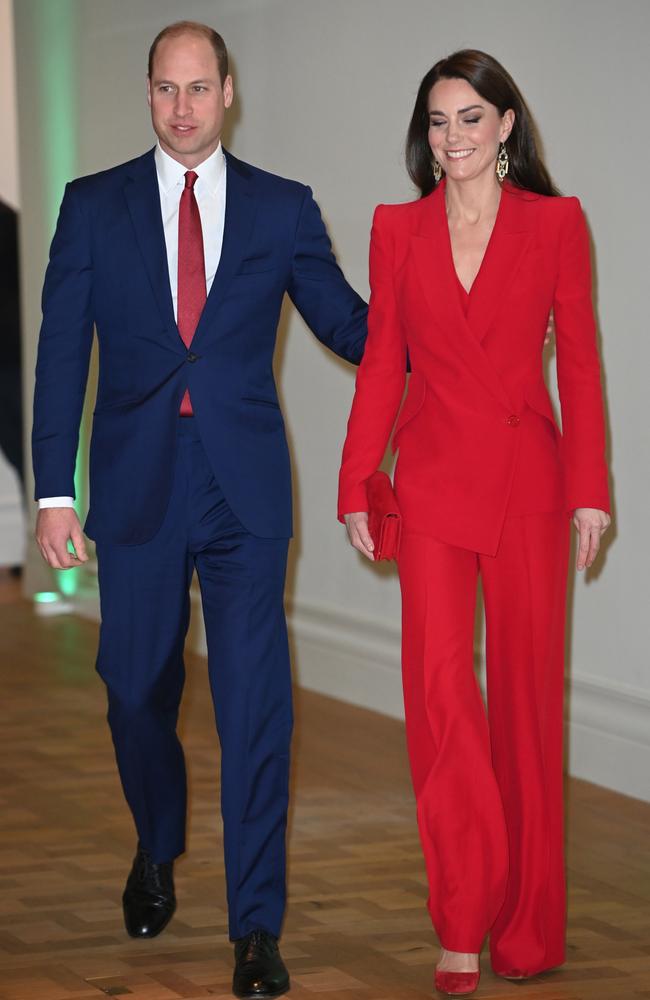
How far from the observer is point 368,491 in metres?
3.35

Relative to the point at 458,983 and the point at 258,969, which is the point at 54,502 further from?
the point at 458,983

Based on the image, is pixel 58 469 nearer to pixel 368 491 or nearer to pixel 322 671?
pixel 368 491

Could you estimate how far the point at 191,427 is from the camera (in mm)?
3355

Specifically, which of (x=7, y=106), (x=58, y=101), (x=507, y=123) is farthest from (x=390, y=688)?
(x=7, y=106)

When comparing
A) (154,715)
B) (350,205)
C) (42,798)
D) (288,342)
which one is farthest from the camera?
(288,342)

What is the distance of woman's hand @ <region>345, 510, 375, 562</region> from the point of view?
10.9ft

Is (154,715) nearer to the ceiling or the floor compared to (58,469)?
nearer to the floor

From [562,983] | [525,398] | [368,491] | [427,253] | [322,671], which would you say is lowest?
[322,671]

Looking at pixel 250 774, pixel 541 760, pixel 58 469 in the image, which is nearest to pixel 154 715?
pixel 250 774

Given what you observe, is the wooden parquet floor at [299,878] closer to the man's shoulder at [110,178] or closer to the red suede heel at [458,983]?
the red suede heel at [458,983]

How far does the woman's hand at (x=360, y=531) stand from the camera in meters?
3.32

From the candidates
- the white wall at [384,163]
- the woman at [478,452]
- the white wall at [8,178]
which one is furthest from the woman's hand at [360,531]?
the white wall at [8,178]

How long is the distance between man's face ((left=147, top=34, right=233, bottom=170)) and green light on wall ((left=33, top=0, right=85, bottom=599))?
507 cm

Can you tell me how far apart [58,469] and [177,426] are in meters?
0.27
